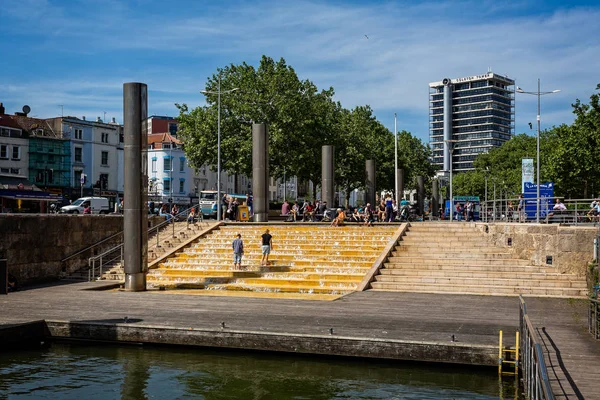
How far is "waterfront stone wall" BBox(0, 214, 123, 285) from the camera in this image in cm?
2509

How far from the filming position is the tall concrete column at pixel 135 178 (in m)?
22.1

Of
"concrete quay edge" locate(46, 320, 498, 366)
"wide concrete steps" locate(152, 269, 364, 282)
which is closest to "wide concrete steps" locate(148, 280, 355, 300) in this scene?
"wide concrete steps" locate(152, 269, 364, 282)

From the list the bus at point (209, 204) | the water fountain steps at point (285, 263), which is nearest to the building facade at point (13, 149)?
the bus at point (209, 204)

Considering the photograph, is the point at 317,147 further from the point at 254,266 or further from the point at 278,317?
the point at 278,317

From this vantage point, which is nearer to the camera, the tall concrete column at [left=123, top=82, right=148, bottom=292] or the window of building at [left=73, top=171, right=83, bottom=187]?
the tall concrete column at [left=123, top=82, right=148, bottom=292]

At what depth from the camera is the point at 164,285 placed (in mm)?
24141

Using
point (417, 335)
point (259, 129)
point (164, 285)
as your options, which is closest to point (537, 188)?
point (259, 129)

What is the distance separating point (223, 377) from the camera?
12961 mm

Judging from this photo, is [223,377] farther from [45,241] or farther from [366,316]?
[45,241]

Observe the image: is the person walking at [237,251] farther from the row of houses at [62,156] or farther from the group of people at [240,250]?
the row of houses at [62,156]

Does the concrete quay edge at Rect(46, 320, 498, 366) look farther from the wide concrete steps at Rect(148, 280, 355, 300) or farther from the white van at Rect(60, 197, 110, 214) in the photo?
the white van at Rect(60, 197, 110, 214)

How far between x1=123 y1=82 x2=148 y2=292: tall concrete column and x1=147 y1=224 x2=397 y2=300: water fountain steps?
193 cm

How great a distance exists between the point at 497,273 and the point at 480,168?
10967 centimetres

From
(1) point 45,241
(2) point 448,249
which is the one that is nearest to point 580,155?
(2) point 448,249
